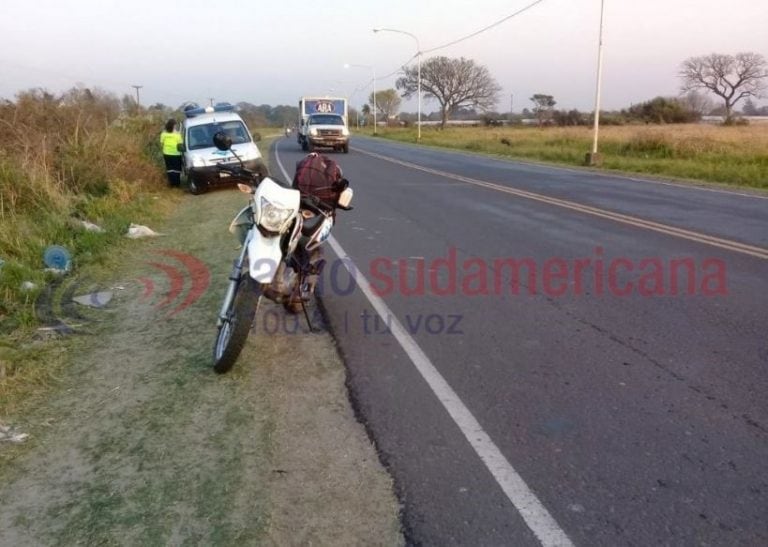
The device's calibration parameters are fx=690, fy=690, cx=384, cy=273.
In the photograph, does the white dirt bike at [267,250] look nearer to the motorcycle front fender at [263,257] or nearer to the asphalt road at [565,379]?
the motorcycle front fender at [263,257]

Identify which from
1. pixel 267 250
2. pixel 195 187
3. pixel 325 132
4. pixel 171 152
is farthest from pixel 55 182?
pixel 325 132

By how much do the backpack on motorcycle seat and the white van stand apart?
966 cm

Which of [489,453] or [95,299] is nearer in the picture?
[489,453]

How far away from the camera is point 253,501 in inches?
127

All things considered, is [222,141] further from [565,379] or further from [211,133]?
[211,133]

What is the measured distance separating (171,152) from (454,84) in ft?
285

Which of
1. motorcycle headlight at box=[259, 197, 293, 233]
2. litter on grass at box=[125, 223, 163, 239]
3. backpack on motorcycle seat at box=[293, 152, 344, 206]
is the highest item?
→ backpack on motorcycle seat at box=[293, 152, 344, 206]

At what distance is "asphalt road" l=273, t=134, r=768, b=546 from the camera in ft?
10.3

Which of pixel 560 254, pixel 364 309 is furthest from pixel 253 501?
pixel 560 254

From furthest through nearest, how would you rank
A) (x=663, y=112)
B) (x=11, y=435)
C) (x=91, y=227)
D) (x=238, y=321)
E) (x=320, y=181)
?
(x=663, y=112)
(x=91, y=227)
(x=320, y=181)
(x=238, y=321)
(x=11, y=435)

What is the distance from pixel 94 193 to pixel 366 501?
38.2 feet

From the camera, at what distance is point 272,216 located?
4.69 m

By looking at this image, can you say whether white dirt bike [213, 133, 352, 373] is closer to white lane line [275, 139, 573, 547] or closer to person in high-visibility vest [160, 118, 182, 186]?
white lane line [275, 139, 573, 547]

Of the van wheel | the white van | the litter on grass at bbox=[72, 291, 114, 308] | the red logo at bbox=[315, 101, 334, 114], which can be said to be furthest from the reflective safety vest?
the red logo at bbox=[315, 101, 334, 114]
